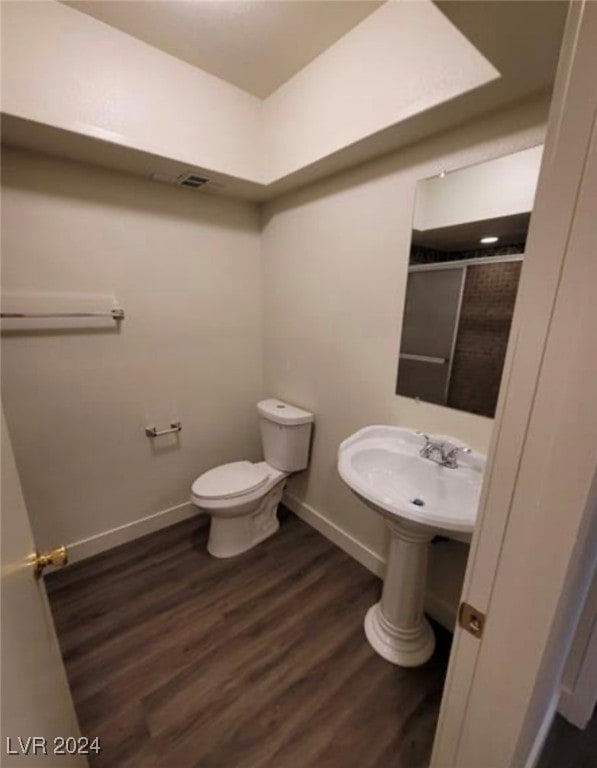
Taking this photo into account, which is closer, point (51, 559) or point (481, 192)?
point (51, 559)

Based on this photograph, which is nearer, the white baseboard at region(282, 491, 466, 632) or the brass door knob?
the brass door knob

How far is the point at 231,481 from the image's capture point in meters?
2.04

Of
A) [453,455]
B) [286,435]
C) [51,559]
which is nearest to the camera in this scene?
[51,559]

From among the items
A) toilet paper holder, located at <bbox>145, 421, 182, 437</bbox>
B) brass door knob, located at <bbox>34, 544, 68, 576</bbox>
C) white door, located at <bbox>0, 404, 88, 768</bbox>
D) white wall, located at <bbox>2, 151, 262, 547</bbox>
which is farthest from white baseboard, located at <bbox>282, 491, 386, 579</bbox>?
brass door knob, located at <bbox>34, 544, 68, 576</bbox>

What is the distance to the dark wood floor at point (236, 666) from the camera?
118 centimetres

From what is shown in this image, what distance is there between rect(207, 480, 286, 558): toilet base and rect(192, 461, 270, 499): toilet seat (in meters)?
0.15

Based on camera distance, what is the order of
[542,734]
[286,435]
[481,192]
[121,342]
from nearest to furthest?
[542,734] → [481,192] → [121,342] → [286,435]

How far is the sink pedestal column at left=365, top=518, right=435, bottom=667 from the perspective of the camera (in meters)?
1.42

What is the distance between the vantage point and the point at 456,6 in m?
0.79

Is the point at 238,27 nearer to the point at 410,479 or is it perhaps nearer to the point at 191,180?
the point at 191,180

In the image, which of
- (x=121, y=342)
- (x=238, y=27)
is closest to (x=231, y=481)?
(x=121, y=342)

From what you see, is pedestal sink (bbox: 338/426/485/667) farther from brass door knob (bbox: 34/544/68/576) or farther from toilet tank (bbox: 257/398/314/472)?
brass door knob (bbox: 34/544/68/576)

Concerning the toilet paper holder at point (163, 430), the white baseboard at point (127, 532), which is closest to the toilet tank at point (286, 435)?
the toilet paper holder at point (163, 430)

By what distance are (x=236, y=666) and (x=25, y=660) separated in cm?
109
